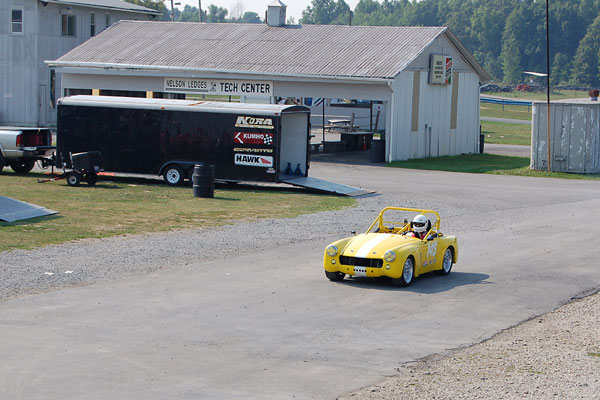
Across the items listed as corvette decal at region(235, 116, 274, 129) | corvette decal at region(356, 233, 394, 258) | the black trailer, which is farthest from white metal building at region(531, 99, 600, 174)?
corvette decal at region(356, 233, 394, 258)

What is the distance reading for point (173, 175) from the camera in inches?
1123

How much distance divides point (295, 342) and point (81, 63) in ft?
114

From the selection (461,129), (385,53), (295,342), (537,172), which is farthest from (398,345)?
(461,129)

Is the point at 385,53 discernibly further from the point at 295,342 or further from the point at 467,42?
the point at 467,42

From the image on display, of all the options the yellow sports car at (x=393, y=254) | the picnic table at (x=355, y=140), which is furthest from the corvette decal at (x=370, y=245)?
the picnic table at (x=355, y=140)

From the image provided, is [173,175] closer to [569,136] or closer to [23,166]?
[23,166]

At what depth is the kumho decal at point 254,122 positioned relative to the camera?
27.5 metres

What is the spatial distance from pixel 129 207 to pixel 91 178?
208 inches

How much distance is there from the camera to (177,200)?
24797mm

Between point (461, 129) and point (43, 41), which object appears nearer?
point (461, 129)

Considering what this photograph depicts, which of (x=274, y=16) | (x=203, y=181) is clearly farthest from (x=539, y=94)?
(x=203, y=181)

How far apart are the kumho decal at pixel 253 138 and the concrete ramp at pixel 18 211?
8.11m

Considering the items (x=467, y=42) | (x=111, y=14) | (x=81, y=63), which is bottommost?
(x=81, y=63)

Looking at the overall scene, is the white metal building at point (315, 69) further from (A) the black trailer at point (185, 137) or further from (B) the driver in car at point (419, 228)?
(B) the driver in car at point (419, 228)
